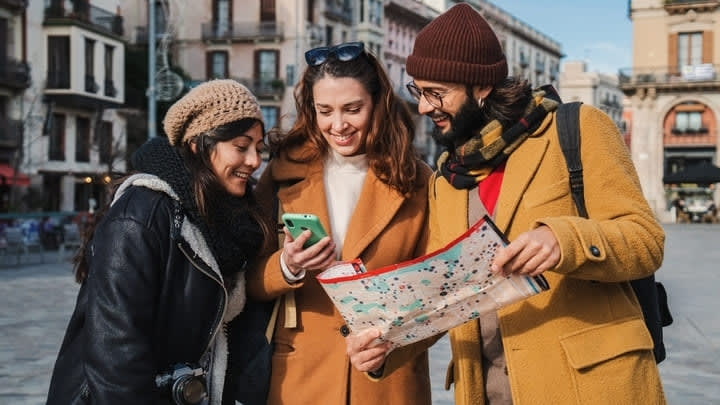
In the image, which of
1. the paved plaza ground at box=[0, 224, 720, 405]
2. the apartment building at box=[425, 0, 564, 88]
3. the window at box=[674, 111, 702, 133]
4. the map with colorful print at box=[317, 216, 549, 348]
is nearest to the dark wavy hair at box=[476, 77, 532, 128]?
the map with colorful print at box=[317, 216, 549, 348]

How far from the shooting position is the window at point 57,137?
113 feet

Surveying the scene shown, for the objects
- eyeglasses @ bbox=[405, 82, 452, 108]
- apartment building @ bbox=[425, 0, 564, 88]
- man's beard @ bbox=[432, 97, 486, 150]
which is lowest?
man's beard @ bbox=[432, 97, 486, 150]

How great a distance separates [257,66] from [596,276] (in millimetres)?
45084

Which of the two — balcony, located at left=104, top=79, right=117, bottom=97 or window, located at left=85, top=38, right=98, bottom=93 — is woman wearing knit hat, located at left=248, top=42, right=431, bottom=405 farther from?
balcony, located at left=104, top=79, right=117, bottom=97

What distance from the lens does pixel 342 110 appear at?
302 centimetres

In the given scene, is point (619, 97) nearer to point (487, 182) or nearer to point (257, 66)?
point (257, 66)

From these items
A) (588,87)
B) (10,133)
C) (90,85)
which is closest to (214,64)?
(90,85)

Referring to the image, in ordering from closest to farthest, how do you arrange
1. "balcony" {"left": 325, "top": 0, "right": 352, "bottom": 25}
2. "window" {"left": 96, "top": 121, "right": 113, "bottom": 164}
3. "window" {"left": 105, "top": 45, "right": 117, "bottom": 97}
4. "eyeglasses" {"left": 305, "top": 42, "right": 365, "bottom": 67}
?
"eyeglasses" {"left": 305, "top": 42, "right": 365, "bottom": 67}
"window" {"left": 96, "top": 121, "right": 113, "bottom": 164}
"window" {"left": 105, "top": 45, "right": 117, "bottom": 97}
"balcony" {"left": 325, "top": 0, "right": 352, "bottom": 25}

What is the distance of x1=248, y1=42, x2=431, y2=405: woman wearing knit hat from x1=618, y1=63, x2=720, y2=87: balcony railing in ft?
142

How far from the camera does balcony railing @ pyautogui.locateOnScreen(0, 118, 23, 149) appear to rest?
31312 millimetres

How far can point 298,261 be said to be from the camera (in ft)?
8.38

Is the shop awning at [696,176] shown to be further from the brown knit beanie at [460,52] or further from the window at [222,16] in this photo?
the brown knit beanie at [460,52]

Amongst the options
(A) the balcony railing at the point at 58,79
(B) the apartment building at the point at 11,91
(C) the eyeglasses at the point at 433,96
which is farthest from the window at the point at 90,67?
(C) the eyeglasses at the point at 433,96

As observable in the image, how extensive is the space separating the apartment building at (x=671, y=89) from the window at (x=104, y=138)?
2515 centimetres
